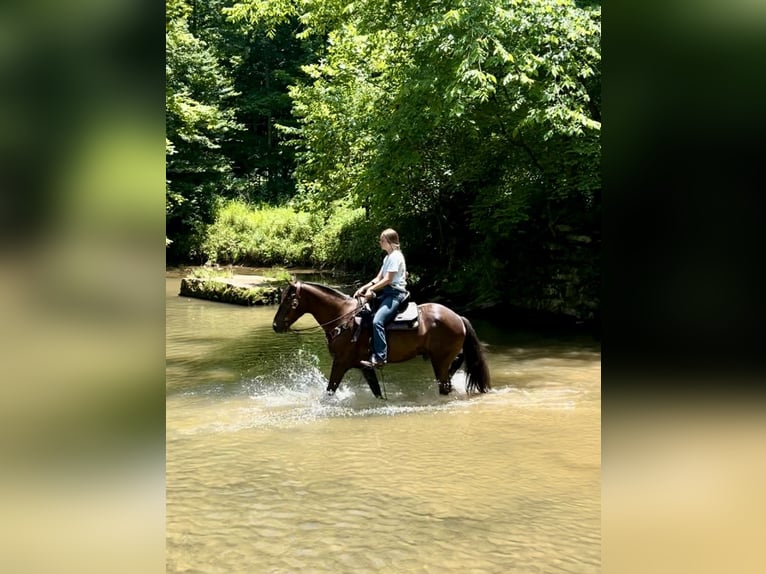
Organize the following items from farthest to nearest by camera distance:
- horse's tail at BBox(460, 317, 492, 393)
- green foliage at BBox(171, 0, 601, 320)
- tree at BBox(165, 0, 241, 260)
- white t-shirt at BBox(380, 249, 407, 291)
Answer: tree at BBox(165, 0, 241, 260)
green foliage at BBox(171, 0, 601, 320)
horse's tail at BBox(460, 317, 492, 393)
white t-shirt at BBox(380, 249, 407, 291)


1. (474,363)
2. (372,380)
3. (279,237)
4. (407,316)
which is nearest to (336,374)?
(372,380)

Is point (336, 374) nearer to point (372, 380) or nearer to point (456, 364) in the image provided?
point (372, 380)

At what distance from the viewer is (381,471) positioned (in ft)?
20.6

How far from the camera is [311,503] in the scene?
215 inches

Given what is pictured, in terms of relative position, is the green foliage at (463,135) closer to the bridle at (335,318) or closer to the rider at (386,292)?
the rider at (386,292)

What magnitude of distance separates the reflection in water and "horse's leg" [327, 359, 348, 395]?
0.14m

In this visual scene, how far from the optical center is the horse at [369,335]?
9.15 m

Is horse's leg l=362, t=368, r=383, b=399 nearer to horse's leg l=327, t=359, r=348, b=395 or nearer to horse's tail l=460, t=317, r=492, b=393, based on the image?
horse's leg l=327, t=359, r=348, b=395

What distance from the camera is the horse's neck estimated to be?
925cm

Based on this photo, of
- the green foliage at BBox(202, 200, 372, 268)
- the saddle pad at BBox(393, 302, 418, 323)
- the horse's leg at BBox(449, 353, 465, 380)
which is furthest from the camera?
the green foliage at BBox(202, 200, 372, 268)

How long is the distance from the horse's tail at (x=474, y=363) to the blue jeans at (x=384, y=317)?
1.12 meters

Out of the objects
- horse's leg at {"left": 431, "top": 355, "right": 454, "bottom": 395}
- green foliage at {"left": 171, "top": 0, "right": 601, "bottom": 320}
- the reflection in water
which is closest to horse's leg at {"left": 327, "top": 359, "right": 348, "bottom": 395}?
the reflection in water

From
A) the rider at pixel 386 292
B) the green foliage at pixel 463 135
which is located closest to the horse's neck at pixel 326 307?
the rider at pixel 386 292
